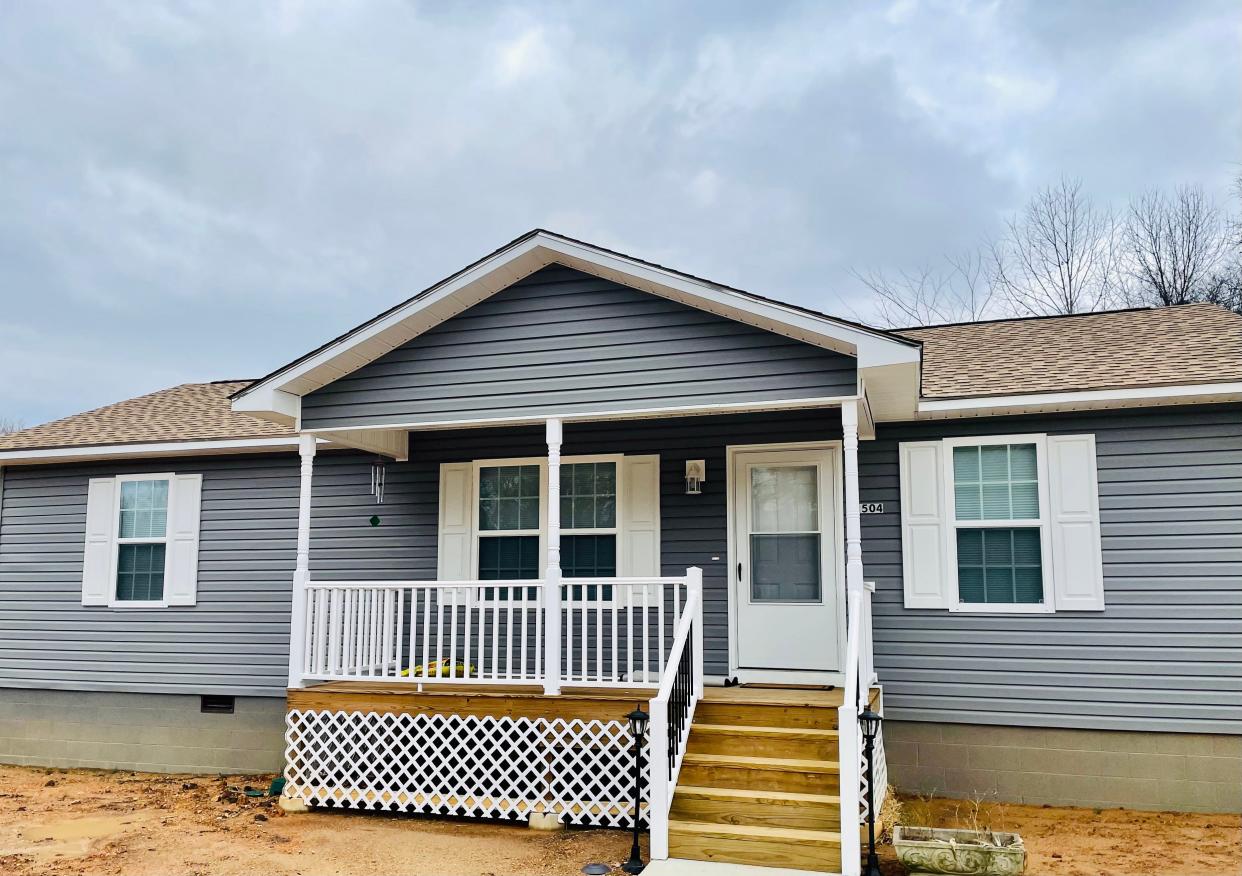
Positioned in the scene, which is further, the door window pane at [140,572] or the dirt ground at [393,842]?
the door window pane at [140,572]

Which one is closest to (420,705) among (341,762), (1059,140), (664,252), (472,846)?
(341,762)

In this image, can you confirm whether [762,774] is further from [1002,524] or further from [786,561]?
[1002,524]

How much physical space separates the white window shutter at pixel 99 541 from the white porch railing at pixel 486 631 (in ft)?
10.4

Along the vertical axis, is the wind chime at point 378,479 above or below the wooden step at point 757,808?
above

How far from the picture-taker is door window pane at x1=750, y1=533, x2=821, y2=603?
24.6 feet

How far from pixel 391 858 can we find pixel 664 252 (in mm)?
24217

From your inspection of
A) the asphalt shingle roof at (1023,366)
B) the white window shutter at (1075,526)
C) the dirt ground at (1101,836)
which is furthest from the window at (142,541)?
the white window shutter at (1075,526)

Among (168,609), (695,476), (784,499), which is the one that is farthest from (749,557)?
(168,609)

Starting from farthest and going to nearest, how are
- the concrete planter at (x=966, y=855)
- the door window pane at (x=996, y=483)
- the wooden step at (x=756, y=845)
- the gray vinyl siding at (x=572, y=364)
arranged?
the door window pane at (x=996, y=483) → the gray vinyl siding at (x=572, y=364) → the wooden step at (x=756, y=845) → the concrete planter at (x=966, y=855)

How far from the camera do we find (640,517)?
7.95 m

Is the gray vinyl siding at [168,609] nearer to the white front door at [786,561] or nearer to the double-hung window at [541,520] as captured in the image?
the double-hung window at [541,520]

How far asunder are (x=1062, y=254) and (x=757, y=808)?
16893 millimetres

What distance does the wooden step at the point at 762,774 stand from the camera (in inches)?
219

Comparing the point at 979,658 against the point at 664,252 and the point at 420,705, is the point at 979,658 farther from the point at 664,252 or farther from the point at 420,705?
the point at 664,252
